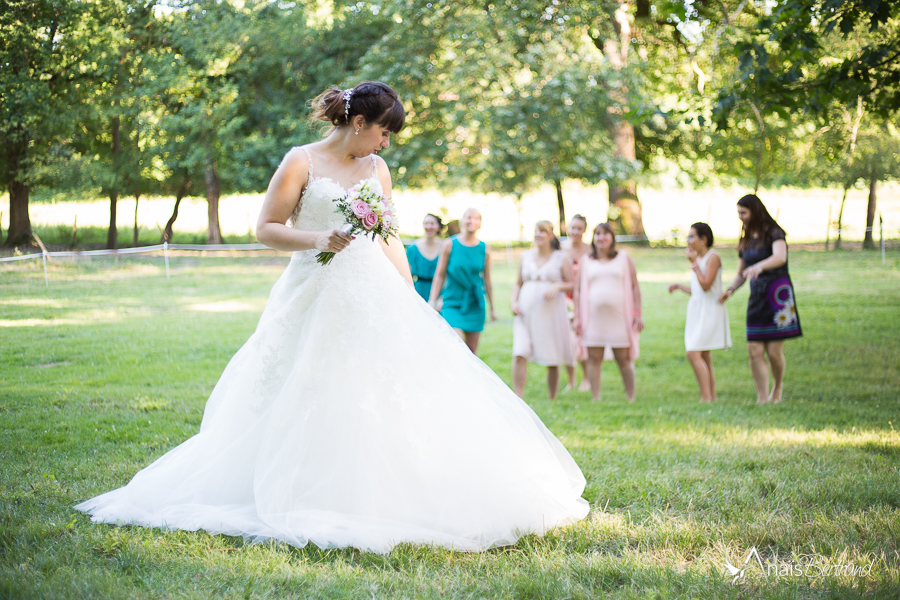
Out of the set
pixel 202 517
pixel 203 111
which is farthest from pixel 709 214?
pixel 202 517

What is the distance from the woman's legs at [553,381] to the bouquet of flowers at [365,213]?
4580 millimetres

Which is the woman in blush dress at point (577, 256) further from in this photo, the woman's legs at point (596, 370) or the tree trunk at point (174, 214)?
the tree trunk at point (174, 214)

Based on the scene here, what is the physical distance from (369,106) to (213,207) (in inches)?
182

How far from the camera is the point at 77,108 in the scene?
20.5 ft

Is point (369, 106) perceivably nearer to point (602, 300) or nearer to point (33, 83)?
point (33, 83)

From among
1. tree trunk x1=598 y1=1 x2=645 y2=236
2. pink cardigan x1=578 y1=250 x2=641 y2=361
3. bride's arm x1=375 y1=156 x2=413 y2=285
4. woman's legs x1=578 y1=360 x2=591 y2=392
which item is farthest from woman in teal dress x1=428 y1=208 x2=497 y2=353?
tree trunk x1=598 y1=1 x2=645 y2=236

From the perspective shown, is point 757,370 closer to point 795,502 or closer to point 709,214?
point 795,502

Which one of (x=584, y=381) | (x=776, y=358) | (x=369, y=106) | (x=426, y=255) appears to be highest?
(x=369, y=106)

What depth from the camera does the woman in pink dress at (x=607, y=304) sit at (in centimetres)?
761

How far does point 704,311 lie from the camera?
24.9 feet

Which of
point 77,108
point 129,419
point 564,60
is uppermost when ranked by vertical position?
point 564,60

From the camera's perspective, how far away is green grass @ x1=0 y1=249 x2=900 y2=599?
3.04 metres

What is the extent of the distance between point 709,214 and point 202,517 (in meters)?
25.3

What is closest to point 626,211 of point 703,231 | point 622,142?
point 622,142
